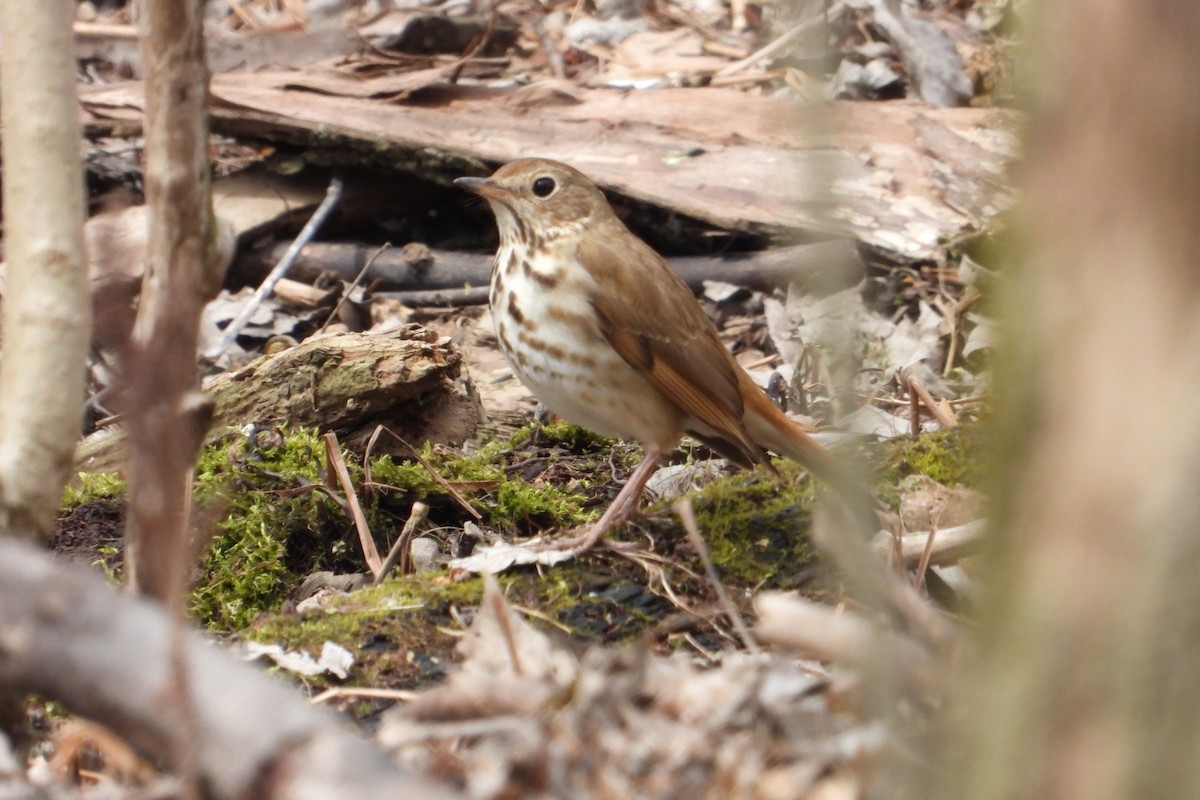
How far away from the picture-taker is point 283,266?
5848 millimetres

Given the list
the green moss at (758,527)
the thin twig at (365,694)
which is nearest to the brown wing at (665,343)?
the green moss at (758,527)

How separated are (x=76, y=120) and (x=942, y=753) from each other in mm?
1697

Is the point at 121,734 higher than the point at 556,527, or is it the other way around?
the point at 121,734

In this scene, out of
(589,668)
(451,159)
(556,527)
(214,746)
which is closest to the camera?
(214,746)

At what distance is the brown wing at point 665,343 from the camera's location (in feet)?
12.6

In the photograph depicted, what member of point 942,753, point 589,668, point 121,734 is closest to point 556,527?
point 589,668

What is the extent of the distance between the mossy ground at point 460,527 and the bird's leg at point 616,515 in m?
0.04

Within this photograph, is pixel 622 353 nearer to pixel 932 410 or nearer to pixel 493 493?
pixel 493 493

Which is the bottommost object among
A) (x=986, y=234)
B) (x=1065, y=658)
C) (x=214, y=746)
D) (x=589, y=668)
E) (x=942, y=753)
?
(x=986, y=234)

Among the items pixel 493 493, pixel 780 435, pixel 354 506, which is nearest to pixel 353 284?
pixel 493 493

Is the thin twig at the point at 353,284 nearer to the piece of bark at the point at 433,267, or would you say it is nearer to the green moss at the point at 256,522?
the piece of bark at the point at 433,267

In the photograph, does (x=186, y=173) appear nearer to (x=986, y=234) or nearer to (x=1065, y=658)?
(x=1065, y=658)

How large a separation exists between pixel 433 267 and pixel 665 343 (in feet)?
8.41

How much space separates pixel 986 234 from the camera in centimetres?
536
